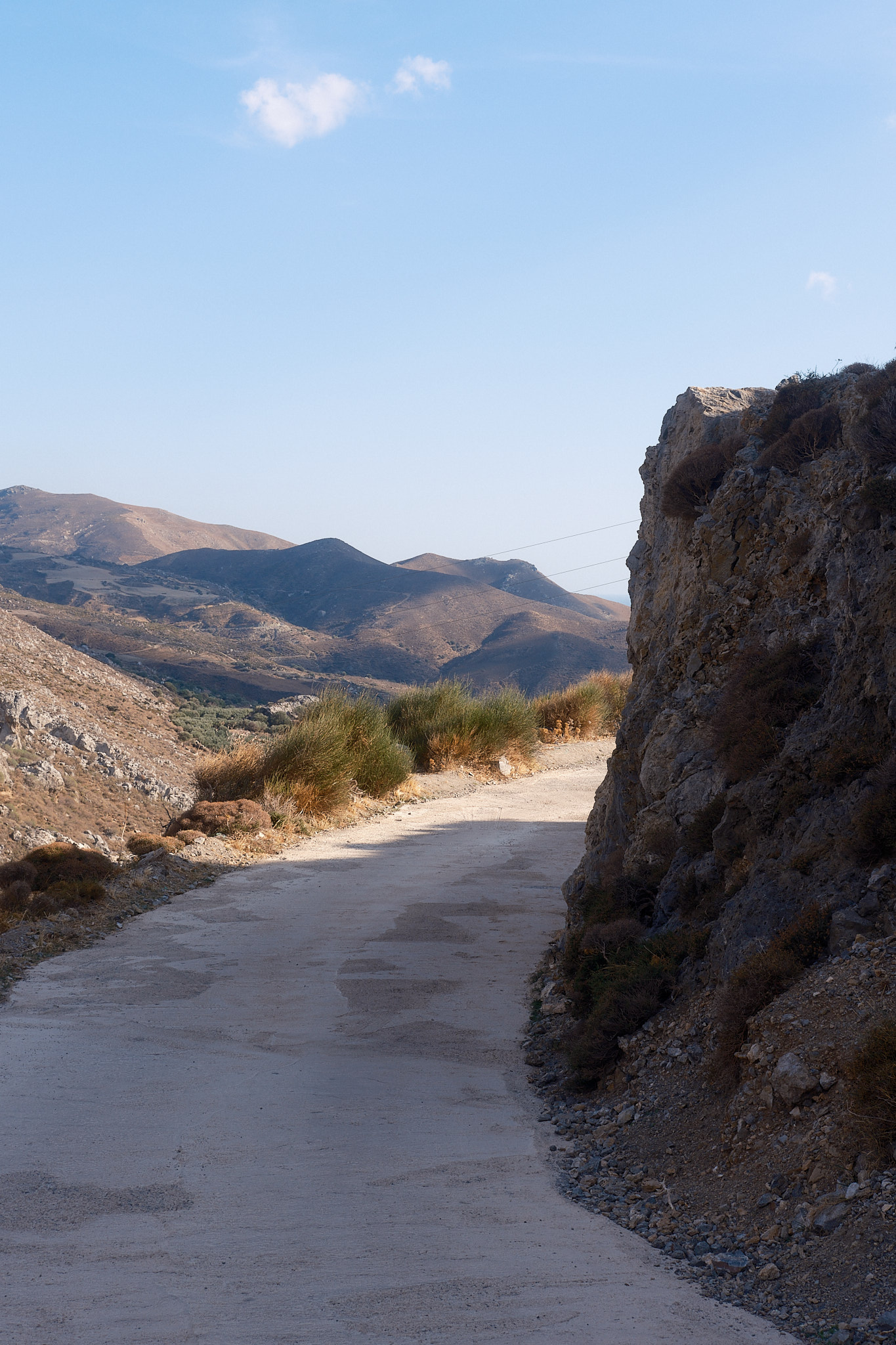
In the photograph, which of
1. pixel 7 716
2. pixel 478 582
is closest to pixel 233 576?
pixel 478 582

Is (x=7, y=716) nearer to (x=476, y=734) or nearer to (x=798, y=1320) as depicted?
(x=476, y=734)

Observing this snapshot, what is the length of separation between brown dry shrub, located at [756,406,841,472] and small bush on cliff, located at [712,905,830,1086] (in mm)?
3424

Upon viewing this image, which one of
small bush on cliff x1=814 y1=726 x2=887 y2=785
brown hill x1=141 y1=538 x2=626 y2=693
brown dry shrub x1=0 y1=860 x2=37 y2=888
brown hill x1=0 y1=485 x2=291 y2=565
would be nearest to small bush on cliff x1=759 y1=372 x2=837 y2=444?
small bush on cliff x1=814 y1=726 x2=887 y2=785

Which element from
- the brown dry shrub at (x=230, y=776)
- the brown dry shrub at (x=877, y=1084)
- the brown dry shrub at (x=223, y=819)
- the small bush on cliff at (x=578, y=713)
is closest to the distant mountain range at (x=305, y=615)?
the small bush on cliff at (x=578, y=713)

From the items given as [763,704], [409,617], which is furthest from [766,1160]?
[409,617]

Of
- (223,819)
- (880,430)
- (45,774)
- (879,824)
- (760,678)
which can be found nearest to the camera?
(879,824)

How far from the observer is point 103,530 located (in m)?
143

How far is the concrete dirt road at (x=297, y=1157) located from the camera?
273 cm

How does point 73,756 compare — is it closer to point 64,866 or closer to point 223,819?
point 223,819

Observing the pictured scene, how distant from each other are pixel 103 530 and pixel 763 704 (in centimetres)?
15081

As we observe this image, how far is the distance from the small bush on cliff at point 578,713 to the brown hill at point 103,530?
4258 inches

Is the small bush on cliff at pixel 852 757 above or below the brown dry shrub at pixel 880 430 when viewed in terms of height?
below

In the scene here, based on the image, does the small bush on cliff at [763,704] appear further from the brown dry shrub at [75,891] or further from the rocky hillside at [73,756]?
the rocky hillside at [73,756]

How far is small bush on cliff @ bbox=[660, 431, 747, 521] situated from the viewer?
6.99 m
